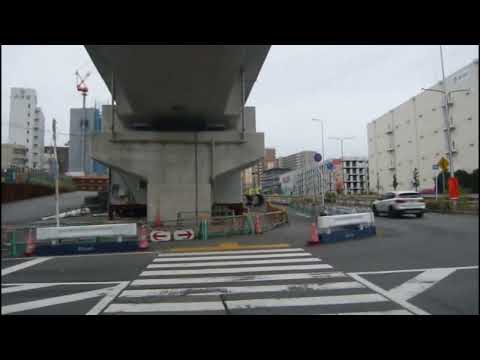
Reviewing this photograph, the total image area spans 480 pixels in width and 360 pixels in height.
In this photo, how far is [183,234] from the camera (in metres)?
12.9

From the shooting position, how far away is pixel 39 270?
8172 millimetres

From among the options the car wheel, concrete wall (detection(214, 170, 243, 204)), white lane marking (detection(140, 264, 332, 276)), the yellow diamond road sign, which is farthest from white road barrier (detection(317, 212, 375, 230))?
concrete wall (detection(214, 170, 243, 204))

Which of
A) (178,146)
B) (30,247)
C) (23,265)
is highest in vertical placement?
(178,146)

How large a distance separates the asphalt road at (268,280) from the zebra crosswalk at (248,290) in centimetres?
2

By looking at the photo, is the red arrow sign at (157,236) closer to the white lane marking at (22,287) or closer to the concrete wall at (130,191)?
the white lane marking at (22,287)

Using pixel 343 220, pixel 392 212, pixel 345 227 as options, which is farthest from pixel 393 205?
pixel 343 220

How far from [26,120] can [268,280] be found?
219 inches

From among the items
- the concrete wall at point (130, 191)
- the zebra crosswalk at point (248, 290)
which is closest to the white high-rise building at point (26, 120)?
the zebra crosswalk at point (248, 290)

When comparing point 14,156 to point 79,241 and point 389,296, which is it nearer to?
point 389,296

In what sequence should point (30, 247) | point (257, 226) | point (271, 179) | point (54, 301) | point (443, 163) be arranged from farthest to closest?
point (271, 179) → point (257, 226) → point (30, 247) → point (54, 301) → point (443, 163)

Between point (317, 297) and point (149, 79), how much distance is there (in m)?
9.87

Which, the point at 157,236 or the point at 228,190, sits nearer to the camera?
the point at 157,236
